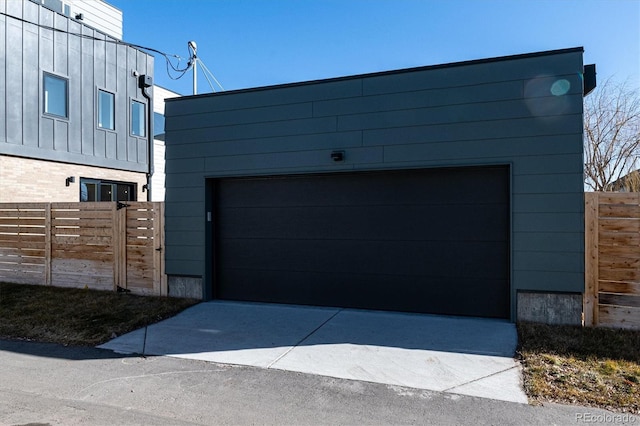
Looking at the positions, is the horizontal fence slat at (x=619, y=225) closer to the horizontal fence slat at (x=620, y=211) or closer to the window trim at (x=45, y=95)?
the horizontal fence slat at (x=620, y=211)

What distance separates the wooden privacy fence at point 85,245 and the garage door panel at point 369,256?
144 centimetres

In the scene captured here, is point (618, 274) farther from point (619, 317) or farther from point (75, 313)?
point (75, 313)

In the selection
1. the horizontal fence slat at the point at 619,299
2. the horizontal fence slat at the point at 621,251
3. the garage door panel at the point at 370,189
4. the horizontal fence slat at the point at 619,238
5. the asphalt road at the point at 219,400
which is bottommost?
the asphalt road at the point at 219,400

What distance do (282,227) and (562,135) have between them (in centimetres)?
455

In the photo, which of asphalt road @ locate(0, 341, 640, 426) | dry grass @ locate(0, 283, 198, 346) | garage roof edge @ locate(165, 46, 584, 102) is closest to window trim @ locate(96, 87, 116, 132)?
dry grass @ locate(0, 283, 198, 346)

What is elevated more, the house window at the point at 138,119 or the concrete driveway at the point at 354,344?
the house window at the point at 138,119

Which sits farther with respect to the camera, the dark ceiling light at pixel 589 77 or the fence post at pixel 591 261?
the dark ceiling light at pixel 589 77

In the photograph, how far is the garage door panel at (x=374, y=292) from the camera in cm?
662

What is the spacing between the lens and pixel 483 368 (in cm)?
463

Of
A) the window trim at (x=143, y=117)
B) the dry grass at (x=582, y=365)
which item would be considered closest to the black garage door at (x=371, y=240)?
the dry grass at (x=582, y=365)

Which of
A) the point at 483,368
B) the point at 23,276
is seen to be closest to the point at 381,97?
the point at 483,368

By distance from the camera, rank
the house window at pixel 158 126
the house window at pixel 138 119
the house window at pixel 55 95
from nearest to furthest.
Answer: the house window at pixel 55 95 < the house window at pixel 138 119 < the house window at pixel 158 126

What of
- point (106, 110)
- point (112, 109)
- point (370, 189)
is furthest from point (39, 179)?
point (370, 189)

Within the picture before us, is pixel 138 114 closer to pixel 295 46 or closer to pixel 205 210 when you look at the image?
pixel 295 46
